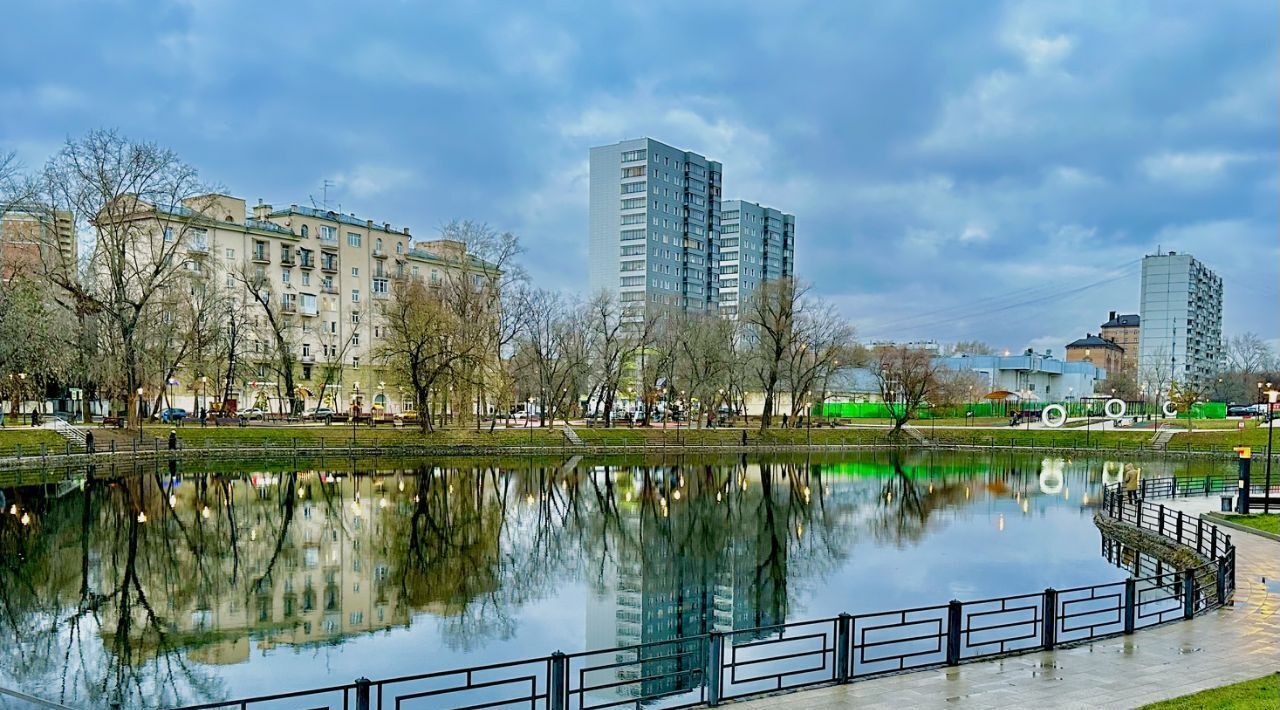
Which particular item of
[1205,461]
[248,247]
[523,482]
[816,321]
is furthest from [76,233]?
[1205,461]

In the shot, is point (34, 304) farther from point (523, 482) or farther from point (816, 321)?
point (816, 321)

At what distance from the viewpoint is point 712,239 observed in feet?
457

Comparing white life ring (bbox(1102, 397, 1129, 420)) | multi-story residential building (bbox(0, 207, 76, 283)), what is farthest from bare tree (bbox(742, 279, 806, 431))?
multi-story residential building (bbox(0, 207, 76, 283))

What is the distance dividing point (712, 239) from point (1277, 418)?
270 feet

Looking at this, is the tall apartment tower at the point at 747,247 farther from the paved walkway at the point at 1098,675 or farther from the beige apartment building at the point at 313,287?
the paved walkway at the point at 1098,675

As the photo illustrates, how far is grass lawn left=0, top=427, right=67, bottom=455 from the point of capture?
147ft

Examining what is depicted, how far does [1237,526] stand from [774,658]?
22.3 metres

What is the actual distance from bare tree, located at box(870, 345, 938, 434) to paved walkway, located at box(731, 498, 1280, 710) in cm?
6546

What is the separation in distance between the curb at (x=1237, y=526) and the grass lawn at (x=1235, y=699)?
51.6 ft

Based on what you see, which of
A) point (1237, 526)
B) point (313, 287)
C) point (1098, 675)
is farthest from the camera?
point (313, 287)

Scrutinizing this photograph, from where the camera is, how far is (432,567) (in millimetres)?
22016

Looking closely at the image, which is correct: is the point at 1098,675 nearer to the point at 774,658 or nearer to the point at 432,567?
the point at 774,658

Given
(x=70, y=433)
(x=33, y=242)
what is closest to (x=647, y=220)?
(x=33, y=242)

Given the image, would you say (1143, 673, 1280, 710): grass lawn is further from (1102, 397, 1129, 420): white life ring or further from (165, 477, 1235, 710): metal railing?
(1102, 397, 1129, 420): white life ring
